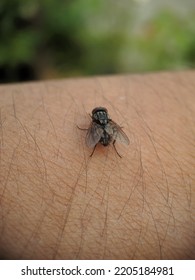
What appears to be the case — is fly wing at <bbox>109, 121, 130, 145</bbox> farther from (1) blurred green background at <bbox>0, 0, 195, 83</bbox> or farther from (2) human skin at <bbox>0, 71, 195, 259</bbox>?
(1) blurred green background at <bbox>0, 0, 195, 83</bbox>

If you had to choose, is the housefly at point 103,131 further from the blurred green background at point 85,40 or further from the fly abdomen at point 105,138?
the blurred green background at point 85,40

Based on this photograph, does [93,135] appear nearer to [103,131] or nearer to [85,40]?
[103,131]

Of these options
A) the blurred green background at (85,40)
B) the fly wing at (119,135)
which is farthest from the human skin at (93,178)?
the blurred green background at (85,40)

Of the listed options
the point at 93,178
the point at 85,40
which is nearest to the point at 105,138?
the point at 93,178

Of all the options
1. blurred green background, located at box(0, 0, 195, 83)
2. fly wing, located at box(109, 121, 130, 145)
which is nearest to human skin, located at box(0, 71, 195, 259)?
fly wing, located at box(109, 121, 130, 145)

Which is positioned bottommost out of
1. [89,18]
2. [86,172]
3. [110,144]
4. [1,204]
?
[1,204]

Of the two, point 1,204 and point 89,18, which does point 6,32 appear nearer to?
point 89,18

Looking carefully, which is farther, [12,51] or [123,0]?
[123,0]
